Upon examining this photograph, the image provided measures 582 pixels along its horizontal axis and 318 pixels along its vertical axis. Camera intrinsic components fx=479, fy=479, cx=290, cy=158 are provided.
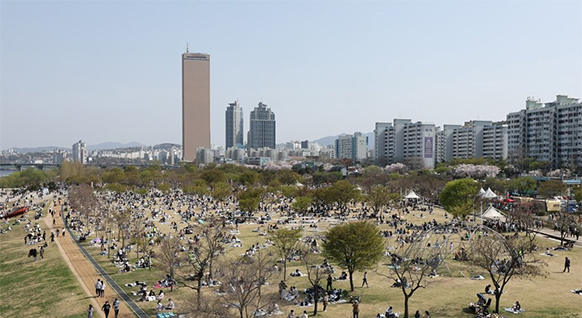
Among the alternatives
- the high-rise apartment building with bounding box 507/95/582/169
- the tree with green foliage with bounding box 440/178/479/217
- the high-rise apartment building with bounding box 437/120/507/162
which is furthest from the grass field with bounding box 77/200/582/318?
the high-rise apartment building with bounding box 437/120/507/162

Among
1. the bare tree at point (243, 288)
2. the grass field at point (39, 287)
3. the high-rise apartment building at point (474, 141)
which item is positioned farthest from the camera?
the high-rise apartment building at point (474, 141)

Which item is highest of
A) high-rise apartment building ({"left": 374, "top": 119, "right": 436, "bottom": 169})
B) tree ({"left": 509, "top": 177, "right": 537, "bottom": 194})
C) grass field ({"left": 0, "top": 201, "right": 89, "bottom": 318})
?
high-rise apartment building ({"left": 374, "top": 119, "right": 436, "bottom": 169})

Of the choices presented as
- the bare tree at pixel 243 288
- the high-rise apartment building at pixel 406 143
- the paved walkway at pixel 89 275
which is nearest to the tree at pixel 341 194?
the paved walkway at pixel 89 275

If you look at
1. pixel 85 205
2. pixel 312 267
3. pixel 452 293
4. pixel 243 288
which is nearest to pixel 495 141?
pixel 85 205

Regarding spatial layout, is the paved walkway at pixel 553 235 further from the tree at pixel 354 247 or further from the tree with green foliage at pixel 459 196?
the tree at pixel 354 247

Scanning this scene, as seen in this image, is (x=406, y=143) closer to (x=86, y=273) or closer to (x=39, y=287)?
(x=86, y=273)

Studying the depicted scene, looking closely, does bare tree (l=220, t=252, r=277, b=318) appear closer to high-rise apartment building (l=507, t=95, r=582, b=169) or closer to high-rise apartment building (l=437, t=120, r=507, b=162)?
high-rise apartment building (l=507, t=95, r=582, b=169)

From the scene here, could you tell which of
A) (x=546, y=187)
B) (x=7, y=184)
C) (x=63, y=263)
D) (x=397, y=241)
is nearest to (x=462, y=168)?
(x=546, y=187)
